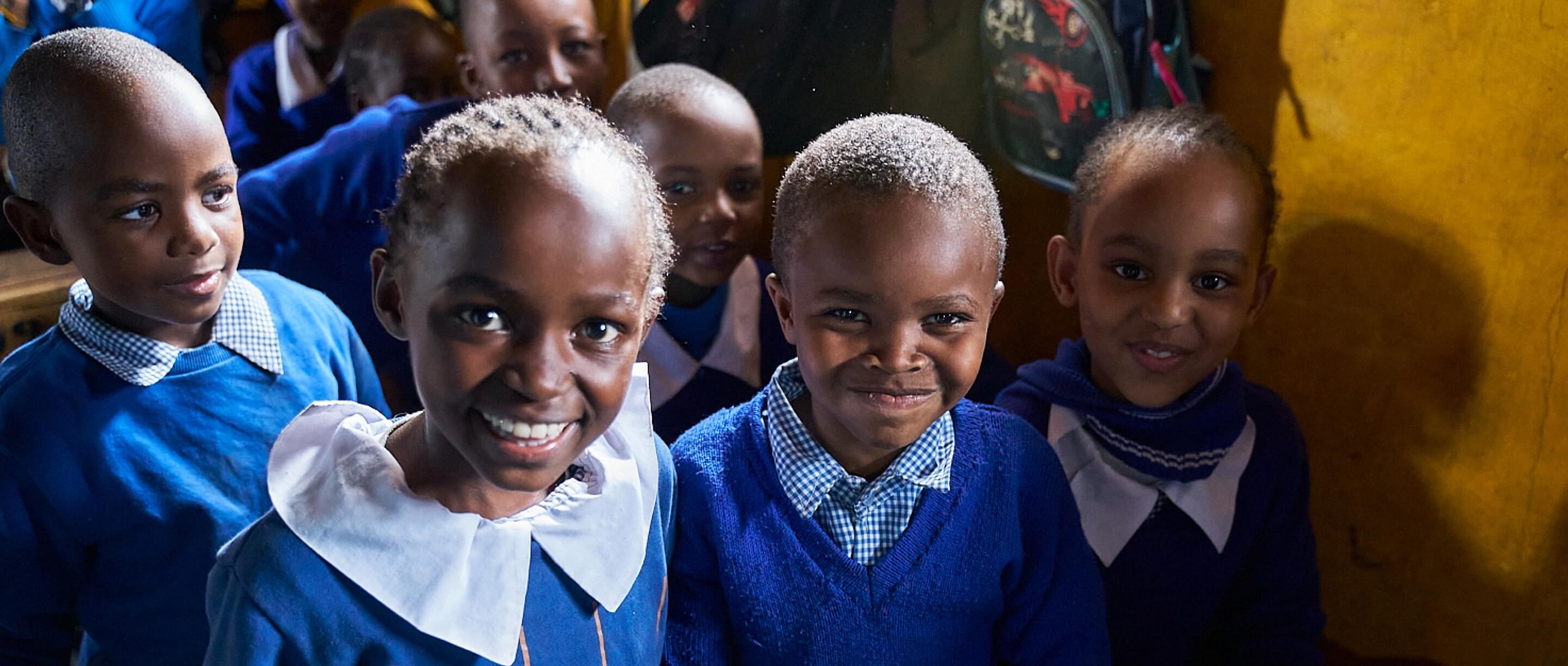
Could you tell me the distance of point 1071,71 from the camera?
5.39 ft

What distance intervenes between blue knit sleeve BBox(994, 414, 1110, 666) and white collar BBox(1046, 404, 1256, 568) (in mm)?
181

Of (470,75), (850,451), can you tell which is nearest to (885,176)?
(850,451)

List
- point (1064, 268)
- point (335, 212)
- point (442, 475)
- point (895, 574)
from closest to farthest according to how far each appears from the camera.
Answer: point (442, 475), point (895, 574), point (1064, 268), point (335, 212)

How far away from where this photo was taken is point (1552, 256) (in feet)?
4.37

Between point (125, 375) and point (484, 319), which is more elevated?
point (484, 319)

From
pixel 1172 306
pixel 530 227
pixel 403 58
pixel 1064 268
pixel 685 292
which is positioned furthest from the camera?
pixel 403 58

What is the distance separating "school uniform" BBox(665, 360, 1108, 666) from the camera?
1058mm

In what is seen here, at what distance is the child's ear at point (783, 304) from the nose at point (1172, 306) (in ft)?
1.45

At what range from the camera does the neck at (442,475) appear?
924 mm

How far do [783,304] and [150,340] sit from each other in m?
0.68

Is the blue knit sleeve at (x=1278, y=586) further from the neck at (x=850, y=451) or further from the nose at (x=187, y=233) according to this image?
the nose at (x=187, y=233)

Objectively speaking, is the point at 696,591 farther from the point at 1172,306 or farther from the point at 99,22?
the point at 99,22

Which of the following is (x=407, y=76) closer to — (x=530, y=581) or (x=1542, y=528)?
(x=530, y=581)

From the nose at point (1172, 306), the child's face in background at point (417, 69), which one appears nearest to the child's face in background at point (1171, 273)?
the nose at point (1172, 306)
